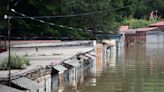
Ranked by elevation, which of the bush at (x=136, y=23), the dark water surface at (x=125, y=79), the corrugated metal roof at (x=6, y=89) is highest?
the bush at (x=136, y=23)

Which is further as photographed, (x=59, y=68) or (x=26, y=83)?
(x=59, y=68)

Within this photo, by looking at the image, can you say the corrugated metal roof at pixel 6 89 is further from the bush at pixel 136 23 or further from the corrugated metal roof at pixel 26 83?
the bush at pixel 136 23

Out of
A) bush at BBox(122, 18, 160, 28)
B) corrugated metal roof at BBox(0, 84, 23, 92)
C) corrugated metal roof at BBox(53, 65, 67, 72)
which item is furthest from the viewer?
bush at BBox(122, 18, 160, 28)

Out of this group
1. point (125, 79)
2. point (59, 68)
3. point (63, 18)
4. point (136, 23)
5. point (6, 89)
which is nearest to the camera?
point (6, 89)

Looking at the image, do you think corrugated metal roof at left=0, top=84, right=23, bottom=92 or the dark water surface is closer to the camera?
corrugated metal roof at left=0, top=84, right=23, bottom=92

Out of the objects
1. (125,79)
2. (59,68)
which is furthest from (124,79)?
(59,68)

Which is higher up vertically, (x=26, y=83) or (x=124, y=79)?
(x=26, y=83)

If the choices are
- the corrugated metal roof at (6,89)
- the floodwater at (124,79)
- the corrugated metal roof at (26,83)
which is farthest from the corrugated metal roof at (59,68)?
the corrugated metal roof at (6,89)

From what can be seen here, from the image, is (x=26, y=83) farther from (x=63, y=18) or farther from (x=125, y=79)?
(x=63, y=18)

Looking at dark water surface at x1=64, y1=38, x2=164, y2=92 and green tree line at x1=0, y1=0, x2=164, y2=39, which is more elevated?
green tree line at x1=0, y1=0, x2=164, y2=39

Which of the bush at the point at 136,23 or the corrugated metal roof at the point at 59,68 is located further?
the bush at the point at 136,23

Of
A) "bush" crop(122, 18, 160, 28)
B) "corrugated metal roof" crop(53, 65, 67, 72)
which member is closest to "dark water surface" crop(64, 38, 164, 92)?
"corrugated metal roof" crop(53, 65, 67, 72)

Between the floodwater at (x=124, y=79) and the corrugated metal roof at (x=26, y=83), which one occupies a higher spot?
the corrugated metal roof at (x=26, y=83)

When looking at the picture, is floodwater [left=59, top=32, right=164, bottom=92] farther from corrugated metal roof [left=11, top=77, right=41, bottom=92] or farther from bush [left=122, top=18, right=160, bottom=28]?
bush [left=122, top=18, right=160, bottom=28]
